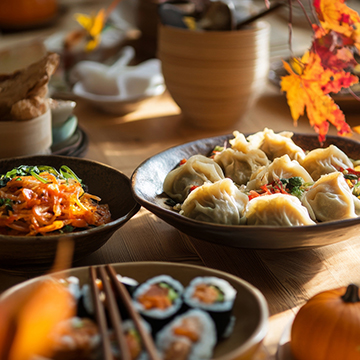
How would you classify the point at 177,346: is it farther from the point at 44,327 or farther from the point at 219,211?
the point at 219,211

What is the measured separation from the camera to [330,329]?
82 centimetres

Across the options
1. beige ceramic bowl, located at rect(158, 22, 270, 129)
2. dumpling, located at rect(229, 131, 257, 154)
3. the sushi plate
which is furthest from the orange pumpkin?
the sushi plate

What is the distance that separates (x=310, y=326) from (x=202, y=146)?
2.81 feet

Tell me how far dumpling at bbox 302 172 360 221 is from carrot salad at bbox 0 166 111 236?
545 millimetres

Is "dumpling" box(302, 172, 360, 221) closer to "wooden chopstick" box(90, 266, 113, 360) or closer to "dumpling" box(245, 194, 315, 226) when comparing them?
"dumpling" box(245, 194, 315, 226)

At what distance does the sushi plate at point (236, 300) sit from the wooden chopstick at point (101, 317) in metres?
0.05

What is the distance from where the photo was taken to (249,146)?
1.52 m

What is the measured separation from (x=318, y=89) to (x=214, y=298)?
0.87 m

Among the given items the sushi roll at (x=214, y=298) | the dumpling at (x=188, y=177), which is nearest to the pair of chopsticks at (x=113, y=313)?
the sushi roll at (x=214, y=298)

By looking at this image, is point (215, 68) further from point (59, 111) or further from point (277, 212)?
point (277, 212)

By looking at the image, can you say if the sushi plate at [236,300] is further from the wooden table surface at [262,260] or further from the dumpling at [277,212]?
the dumpling at [277,212]

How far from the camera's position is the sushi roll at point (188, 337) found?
0.72m

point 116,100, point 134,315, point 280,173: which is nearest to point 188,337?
point 134,315

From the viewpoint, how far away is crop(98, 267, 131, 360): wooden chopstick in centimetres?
68
